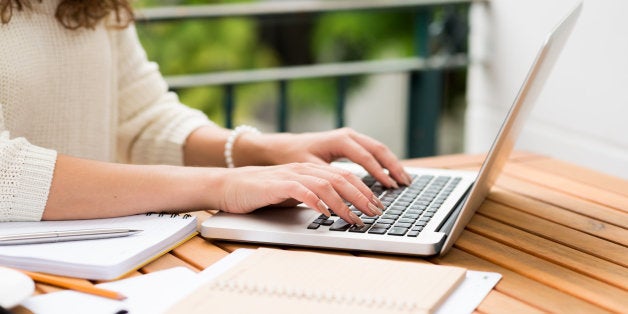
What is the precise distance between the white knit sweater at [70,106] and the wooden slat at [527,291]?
55 cm

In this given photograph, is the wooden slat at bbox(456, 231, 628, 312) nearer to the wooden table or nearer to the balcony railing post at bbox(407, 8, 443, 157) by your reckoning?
the wooden table

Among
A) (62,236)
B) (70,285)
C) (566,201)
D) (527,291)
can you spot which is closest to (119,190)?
(62,236)

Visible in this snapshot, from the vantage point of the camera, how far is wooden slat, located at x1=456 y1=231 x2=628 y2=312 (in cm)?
91

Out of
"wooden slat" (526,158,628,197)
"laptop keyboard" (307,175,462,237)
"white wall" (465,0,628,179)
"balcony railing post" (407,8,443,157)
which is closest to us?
"laptop keyboard" (307,175,462,237)

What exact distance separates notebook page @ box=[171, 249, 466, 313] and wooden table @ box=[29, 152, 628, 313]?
0.20ft

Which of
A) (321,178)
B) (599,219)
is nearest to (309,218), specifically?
(321,178)

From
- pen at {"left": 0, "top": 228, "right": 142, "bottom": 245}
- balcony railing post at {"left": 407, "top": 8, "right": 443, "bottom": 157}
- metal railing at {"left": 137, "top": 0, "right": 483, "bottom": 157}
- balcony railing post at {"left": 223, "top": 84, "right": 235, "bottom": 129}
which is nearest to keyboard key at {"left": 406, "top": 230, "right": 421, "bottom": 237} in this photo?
pen at {"left": 0, "top": 228, "right": 142, "bottom": 245}

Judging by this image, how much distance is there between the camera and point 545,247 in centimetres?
108

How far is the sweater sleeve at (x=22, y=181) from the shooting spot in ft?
3.57

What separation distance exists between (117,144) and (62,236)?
63 centimetres

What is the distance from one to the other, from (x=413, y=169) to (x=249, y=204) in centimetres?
38

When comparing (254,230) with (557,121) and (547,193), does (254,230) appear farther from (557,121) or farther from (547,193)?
(557,121)

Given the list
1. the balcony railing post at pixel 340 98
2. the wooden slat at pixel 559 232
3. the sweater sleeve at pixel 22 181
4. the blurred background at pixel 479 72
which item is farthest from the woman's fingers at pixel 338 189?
the balcony railing post at pixel 340 98

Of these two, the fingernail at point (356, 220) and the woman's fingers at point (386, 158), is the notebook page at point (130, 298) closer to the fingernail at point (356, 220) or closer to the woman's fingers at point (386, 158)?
the fingernail at point (356, 220)
